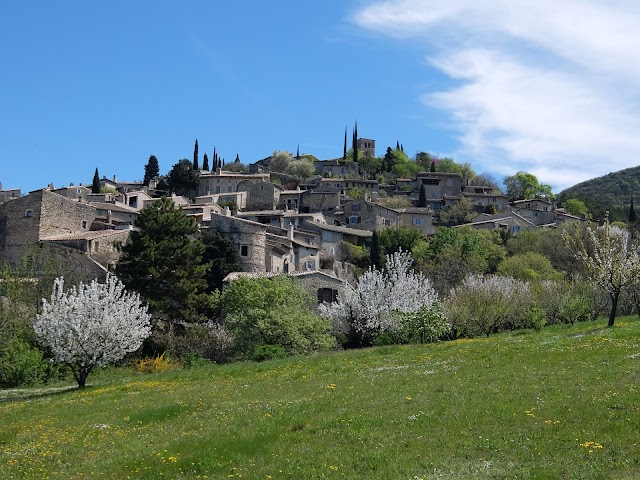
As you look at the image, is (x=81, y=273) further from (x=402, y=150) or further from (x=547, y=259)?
(x=402, y=150)

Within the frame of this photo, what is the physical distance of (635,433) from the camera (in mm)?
15633

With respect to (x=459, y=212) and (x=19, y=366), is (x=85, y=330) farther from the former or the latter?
(x=459, y=212)

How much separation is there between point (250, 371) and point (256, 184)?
8105 centimetres

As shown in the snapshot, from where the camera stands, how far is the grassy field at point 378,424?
1542cm

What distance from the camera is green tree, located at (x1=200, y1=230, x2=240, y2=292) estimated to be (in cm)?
6975

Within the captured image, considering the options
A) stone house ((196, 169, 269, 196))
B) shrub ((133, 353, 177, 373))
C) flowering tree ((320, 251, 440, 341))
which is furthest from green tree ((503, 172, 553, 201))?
shrub ((133, 353, 177, 373))

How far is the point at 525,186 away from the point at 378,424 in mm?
135535

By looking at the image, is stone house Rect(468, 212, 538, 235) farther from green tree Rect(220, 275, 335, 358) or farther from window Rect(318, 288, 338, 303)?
green tree Rect(220, 275, 335, 358)

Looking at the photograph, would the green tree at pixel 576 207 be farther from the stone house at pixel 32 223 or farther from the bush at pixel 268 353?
the bush at pixel 268 353

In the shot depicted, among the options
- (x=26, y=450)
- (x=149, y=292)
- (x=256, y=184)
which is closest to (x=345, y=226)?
(x=256, y=184)

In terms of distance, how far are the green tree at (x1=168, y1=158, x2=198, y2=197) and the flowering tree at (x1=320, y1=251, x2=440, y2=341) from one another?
66.3 metres

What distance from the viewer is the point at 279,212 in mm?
96375

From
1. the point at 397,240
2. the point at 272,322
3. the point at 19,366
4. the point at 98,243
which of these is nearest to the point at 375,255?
the point at 397,240

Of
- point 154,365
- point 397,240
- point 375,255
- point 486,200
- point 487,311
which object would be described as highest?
point 486,200
